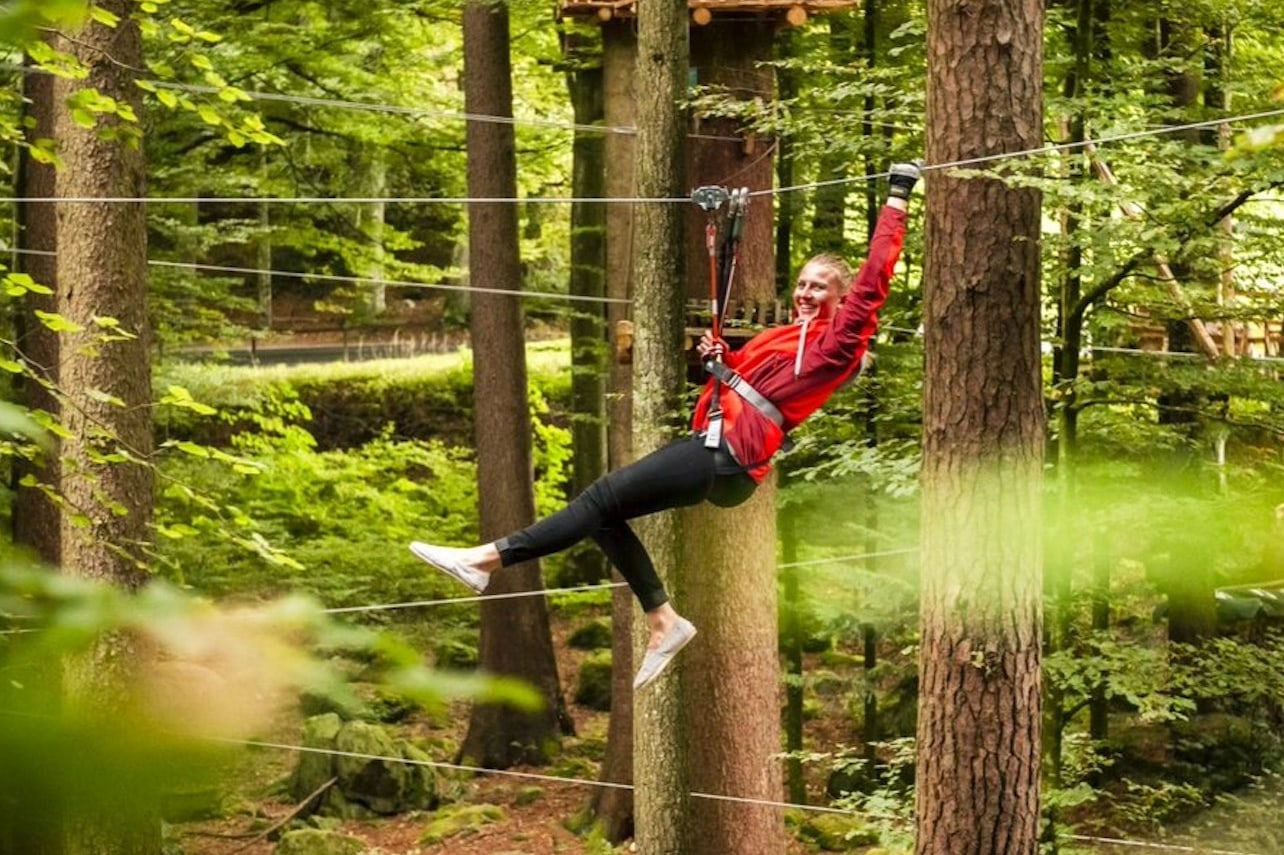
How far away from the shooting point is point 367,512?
14.6 meters

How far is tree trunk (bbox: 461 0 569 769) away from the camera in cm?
1036

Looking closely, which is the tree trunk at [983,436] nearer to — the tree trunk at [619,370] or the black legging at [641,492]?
the black legging at [641,492]

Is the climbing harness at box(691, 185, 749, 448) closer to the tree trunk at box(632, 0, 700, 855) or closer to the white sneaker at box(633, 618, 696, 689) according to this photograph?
the tree trunk at box(632, 0, 700, 855)

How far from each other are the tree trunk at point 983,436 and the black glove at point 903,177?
19cm

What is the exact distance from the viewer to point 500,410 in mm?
10992

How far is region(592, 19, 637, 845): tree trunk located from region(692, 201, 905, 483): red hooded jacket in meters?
2.01

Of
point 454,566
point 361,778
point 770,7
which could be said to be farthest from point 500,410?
point 454,566

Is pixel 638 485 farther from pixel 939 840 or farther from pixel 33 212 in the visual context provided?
pixel 33 212

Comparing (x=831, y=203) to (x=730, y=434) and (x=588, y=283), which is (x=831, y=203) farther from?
(x=730, y=434)

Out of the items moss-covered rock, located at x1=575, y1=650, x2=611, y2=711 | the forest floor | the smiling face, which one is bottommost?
the forest floor

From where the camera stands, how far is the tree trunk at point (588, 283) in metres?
12.1

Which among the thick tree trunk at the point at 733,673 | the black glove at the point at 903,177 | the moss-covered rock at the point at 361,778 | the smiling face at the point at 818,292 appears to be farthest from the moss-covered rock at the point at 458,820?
the black glove at the point at 903,177

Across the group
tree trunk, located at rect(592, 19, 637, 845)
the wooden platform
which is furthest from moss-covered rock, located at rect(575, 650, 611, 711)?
the wooden platform

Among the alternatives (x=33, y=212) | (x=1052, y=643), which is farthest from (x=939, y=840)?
(x=33, y=212)
